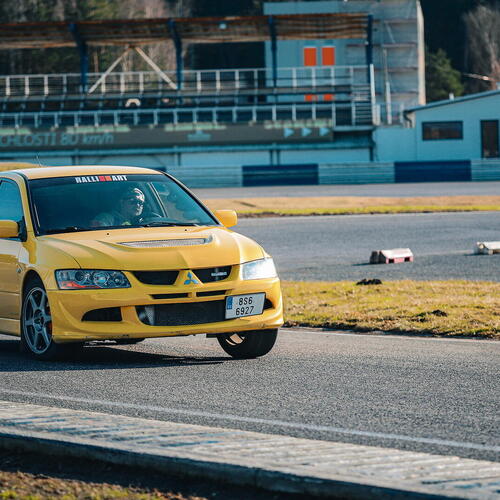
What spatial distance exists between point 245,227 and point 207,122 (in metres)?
28.3

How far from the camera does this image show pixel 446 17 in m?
109

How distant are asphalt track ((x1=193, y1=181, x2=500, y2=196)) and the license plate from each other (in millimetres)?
27558

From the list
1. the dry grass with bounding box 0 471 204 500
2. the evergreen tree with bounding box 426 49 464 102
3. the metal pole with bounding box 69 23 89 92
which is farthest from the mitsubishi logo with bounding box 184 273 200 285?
the evergreen tree with bounding box 426 49 464 102

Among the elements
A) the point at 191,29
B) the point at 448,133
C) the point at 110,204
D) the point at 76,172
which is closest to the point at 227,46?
the point at 191,29

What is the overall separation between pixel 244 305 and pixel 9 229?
209 centimetres

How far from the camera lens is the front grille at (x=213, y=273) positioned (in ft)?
27.4

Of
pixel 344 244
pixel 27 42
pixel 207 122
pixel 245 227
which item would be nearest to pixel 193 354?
pixel 344 244

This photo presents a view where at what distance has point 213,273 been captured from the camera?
8391mm

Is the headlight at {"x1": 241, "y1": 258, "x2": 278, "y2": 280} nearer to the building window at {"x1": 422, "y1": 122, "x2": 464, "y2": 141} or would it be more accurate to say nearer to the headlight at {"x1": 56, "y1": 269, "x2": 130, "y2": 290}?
the headlight at {"x1": 56, "y1": 269, "x2": 130, "y2": 290}

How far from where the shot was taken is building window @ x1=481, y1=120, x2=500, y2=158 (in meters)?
53.3

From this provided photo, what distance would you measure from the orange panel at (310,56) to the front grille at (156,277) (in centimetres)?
6187

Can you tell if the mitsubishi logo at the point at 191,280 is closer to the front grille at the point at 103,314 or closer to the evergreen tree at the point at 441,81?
the front grille at the point at 103,314

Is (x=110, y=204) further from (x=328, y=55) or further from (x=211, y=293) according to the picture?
(x=328, y=55)

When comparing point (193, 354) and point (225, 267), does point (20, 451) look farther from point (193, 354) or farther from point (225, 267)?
point (193, 354)
